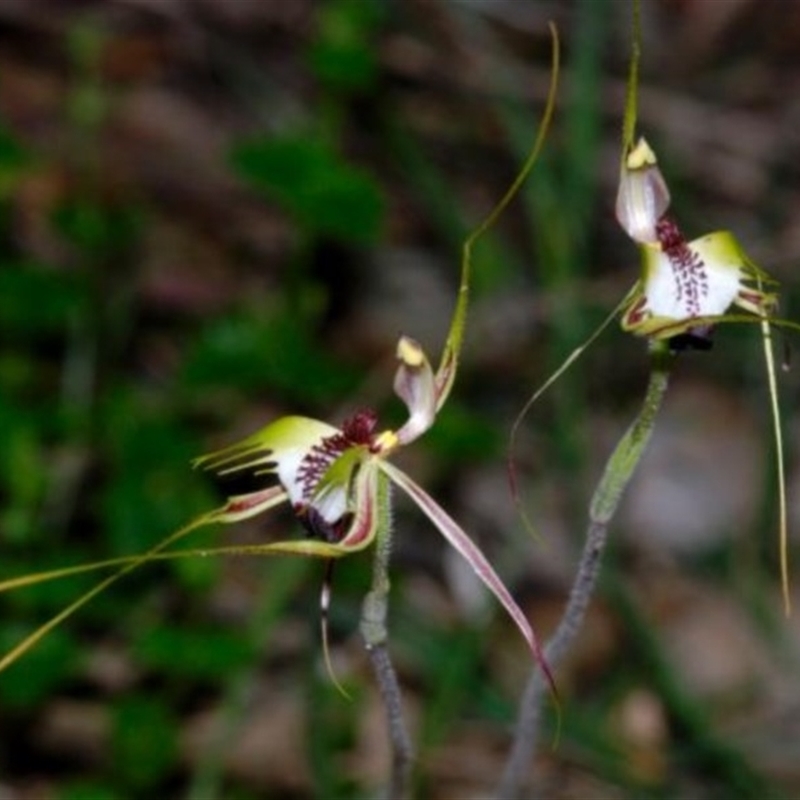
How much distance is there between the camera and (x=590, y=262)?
11.4ft

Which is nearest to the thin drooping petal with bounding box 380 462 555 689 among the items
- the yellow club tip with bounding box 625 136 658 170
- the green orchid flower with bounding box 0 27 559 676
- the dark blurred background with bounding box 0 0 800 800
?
the green orchid flower with bounding box 0 27 559 676

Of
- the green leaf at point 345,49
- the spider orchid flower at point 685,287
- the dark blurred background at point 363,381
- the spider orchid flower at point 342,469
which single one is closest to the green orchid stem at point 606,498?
the spider orchid flower at point 685,287

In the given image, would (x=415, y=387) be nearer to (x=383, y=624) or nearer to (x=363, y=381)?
(x=383, y=624)

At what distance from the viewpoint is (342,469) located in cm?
131

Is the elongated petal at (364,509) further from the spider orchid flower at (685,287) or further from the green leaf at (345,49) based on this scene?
the green leaf at (345,49)

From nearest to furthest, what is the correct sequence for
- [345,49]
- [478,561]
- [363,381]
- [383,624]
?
[478,561], [383,624], [363,381], [345,49]

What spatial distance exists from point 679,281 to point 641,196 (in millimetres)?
95

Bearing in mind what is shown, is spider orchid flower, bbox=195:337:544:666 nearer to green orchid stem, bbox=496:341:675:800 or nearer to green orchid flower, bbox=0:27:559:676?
green orchid flower, bbox=0:27:559:676

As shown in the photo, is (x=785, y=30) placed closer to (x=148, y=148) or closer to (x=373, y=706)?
(x=148, y=148)

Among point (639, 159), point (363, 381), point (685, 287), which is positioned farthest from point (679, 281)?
point (363, 381)

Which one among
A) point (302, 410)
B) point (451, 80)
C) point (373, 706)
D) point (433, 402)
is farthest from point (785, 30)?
point (433, 402)

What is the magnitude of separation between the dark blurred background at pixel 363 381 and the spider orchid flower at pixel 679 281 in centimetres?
88

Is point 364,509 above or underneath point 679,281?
underneath

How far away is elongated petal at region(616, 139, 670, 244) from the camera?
1.38 meters
